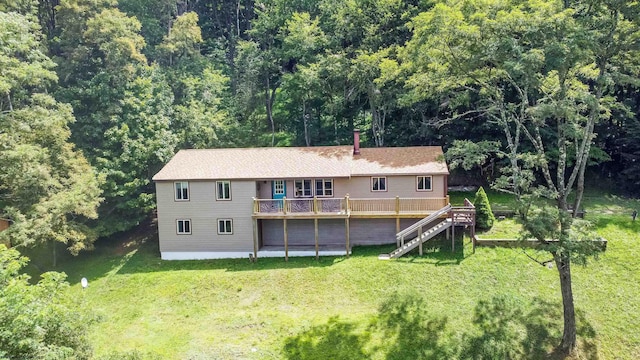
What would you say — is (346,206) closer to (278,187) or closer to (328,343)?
(278,187)

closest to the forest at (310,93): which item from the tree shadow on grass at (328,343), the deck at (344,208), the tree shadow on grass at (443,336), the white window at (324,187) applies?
the deck at (344,208)

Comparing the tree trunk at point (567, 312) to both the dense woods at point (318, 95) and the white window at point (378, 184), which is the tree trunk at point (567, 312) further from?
the white window at point (378, 184)

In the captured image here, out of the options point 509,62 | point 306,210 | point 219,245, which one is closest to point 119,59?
point 219,245

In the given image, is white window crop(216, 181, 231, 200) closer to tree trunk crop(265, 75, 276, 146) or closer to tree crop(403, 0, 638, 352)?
tree crop(403, 0, 638, 352)

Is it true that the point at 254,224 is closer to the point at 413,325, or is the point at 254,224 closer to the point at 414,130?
the point at 413,325

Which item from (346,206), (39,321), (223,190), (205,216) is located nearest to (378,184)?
(346,206)

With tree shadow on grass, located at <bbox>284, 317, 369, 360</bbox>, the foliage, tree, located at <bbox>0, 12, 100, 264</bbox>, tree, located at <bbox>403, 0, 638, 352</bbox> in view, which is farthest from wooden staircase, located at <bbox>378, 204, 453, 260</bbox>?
tree, located at <bbox>0, 12, 100, 264</bbox>
